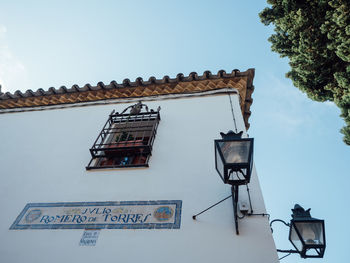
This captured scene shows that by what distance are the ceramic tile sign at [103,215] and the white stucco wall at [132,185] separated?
0.22 feet

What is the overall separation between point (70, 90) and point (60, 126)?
0.92 metres

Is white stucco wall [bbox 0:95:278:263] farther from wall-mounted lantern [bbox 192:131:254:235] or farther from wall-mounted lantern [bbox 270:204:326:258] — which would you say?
wall-mounted lantern [bbox 192:131:254:235]

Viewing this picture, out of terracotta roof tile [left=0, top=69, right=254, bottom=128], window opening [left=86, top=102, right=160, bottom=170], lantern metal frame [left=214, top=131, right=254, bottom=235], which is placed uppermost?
terracotta roof tile [left=0, top=69, right=254, bottom=128]

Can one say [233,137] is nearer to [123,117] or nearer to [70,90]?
A: [123,117]

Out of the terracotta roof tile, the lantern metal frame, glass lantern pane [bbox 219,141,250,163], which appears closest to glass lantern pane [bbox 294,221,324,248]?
the lantern metal frame

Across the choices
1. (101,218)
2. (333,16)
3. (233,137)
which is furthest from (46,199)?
(333,16)

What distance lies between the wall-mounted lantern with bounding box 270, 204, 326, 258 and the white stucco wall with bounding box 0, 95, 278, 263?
23cm

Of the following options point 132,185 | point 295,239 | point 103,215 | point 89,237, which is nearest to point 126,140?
point 132,185

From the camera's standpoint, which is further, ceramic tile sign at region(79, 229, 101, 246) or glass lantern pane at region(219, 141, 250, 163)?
ceramic tile sign at region(79, 229, 101, 246)

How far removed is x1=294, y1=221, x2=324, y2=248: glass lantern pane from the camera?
1923mm

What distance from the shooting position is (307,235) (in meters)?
1.96

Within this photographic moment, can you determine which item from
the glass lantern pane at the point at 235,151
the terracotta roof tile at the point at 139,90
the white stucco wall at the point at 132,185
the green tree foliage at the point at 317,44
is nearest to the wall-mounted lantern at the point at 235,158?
the glass lantern pane at the point at 235,151

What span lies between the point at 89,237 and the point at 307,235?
2093mm

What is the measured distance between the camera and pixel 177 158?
120 inches
